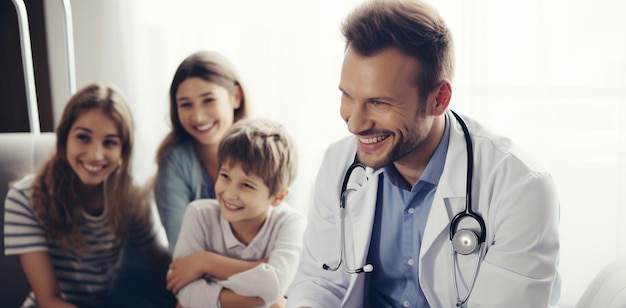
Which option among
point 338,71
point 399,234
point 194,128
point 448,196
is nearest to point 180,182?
point 194,128

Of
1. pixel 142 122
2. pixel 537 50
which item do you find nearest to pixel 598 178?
pixel 537 50

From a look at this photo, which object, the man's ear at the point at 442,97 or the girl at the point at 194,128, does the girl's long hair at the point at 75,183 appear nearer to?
the girl at the point at 194,128

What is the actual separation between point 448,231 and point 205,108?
0.81m

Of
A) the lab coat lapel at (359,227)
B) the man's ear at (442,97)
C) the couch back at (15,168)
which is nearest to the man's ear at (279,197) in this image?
the lab coat lapel at (359,227)

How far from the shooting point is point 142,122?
2080 mm

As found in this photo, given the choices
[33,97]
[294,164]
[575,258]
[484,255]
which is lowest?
[575,258]

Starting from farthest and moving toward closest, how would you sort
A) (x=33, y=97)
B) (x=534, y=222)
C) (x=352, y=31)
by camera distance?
(x=33, y=97), (x=352, y=31), (x=534, y=222)

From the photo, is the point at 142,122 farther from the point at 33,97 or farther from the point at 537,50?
the point at 537,50

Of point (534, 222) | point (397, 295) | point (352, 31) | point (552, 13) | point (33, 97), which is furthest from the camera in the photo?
point (33, 97)

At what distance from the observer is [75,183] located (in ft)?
6.26

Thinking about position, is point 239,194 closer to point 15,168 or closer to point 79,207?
point 79,207

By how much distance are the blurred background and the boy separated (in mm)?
143

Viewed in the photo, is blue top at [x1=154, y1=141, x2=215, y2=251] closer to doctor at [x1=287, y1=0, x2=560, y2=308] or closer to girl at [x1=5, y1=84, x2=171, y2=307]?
girl at [x1=5, y1=84, x2=171, y2=307]

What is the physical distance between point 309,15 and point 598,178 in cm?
97
